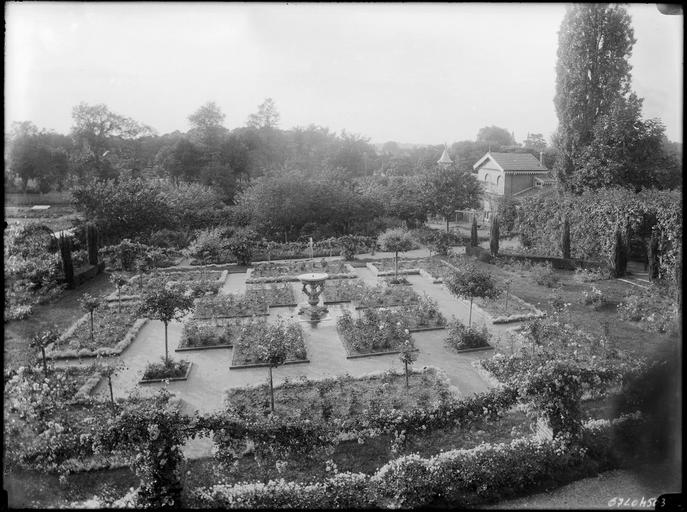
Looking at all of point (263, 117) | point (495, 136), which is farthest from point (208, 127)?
point (495, 136)

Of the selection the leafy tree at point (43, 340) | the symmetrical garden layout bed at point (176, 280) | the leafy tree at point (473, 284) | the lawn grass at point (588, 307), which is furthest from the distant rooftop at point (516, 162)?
the leafy tree at point (43, 340)

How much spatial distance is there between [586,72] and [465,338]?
1228cm

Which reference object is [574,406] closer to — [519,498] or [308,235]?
[519,498]

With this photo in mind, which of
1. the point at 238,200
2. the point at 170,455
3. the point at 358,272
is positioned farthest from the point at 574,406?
the point at 238,200

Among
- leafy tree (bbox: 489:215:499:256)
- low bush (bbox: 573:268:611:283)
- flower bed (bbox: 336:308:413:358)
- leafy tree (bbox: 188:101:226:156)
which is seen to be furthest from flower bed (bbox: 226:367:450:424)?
leafy tree (bbox: 188:101:226:156)

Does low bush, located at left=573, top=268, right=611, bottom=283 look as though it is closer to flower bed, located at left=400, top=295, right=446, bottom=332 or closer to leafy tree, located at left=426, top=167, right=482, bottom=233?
flower bed, located at left=400, top=295, right=446, bottom=332

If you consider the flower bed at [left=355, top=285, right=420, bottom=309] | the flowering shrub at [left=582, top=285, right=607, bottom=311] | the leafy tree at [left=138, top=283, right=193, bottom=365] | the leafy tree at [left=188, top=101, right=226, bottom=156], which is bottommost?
the flower bed at [left=355, top=285, right=420, bottom=309]

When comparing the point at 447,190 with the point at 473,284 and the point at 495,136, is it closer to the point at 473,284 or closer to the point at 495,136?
the point at 473,284

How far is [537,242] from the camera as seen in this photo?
60.3 feet

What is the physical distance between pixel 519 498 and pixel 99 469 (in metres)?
4.17

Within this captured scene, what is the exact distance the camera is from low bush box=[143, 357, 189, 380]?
8070 millimetres

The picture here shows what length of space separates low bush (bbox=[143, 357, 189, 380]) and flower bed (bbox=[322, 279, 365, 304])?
14.7ft

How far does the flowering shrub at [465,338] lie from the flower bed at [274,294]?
13.8 feet

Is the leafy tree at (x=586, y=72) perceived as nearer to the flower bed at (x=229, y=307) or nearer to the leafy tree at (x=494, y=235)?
the leafy tree at (x=494, y=235)
